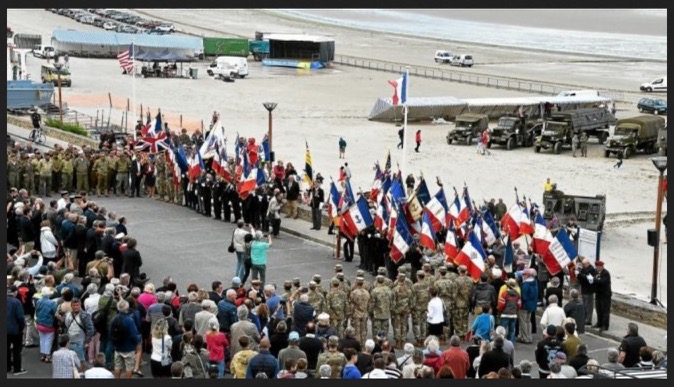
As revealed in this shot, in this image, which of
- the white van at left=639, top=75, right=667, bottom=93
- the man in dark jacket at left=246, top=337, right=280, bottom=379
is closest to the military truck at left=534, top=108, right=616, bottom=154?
the white van at left=639, top=75, right=667, bottom=93

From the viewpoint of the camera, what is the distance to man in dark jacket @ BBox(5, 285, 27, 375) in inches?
704

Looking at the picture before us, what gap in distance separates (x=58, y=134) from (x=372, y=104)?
2251 cm

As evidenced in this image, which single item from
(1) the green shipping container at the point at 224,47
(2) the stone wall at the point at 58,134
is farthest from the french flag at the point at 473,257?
(1) the green shipping container at the point at 224,47

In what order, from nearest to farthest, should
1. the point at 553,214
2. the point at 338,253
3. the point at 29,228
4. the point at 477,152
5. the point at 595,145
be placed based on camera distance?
1. the point at 29,228
2. the point at 338,253
3. the point at 553,214
4. the point at 477,152
5. the point at 595,145

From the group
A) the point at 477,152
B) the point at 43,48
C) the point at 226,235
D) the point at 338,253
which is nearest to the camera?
the point at 338,253

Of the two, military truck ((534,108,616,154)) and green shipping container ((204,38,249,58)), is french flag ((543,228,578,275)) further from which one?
green shipping container ((204,38,249,58))

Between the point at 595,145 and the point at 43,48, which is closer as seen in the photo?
the point at 595,145

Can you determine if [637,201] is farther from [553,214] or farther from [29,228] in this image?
[29,228]

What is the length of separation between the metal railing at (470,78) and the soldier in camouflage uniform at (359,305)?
5011cm

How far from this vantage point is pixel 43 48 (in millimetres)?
77812

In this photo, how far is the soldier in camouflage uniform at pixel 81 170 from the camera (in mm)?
32750

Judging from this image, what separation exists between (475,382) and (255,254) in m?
→ 9.90

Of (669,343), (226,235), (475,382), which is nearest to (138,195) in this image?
(226,235)

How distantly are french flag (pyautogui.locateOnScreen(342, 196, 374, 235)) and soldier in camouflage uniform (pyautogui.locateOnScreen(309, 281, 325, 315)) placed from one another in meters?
6.54
